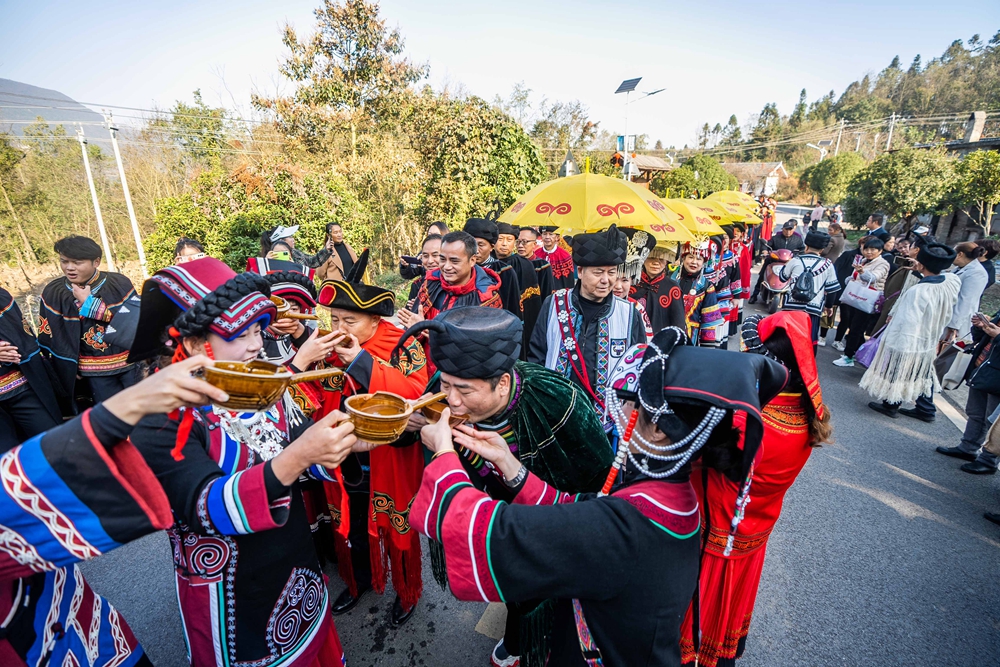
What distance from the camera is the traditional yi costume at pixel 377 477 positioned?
256cm

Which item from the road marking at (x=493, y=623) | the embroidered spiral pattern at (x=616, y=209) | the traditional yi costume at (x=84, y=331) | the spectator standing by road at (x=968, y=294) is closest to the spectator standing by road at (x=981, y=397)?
the spectator standing by road at (x=968, y=294)

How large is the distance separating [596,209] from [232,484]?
3794mm

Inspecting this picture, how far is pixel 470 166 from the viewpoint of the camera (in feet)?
41.1

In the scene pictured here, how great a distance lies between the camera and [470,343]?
5.75 ft

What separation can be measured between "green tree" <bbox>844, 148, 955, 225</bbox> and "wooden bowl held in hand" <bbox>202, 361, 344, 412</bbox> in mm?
19658

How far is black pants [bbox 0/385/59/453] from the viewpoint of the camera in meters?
3.83

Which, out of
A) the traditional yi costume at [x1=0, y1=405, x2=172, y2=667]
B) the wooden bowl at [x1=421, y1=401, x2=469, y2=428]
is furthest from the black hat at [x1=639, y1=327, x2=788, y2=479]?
the traditional yi costume at [x1=0, y1=405, x2=172, y2=667]

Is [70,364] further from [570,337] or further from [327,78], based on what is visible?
[327,78]

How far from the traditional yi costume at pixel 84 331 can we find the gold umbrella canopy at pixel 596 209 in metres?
3.87

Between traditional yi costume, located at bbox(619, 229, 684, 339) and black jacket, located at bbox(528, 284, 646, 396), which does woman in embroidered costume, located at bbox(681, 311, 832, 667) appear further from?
traditional yi costume, located at bbox(619, 229, 684, 339)

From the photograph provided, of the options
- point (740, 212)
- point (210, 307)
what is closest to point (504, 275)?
point (210, 307)

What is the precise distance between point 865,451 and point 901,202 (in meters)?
15.2

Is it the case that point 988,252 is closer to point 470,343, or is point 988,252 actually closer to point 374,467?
point 470,343

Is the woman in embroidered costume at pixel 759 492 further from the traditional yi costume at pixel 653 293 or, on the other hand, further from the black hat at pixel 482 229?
the black hat at pixel 482 229
